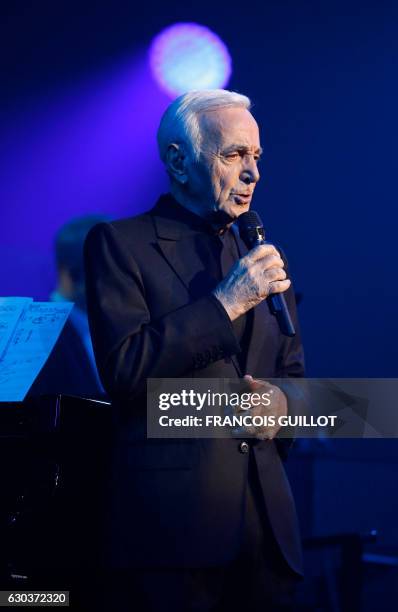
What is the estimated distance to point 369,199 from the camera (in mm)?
4676

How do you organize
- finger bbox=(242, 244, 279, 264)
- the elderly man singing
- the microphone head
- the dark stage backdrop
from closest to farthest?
the elderly man singing
finger bbox=(242, 244, 279, 264)
the microphone head
the dark stage backdrop

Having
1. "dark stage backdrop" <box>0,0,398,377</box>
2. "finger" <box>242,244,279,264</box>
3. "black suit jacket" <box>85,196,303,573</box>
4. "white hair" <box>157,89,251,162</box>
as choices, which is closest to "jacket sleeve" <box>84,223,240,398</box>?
"black suit jacket" <box>85,196,303,573</box>

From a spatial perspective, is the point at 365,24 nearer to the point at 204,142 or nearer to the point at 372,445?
the point at 372,445

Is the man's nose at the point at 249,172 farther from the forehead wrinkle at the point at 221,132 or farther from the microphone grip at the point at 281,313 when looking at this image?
the microphone grip at the point at 281,313

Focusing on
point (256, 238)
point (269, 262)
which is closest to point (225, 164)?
point (256, 238)

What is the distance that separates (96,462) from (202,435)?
0.85ft

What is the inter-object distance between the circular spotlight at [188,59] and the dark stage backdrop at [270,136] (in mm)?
53

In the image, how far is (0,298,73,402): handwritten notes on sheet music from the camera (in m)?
1.71

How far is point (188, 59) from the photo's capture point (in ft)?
16.1

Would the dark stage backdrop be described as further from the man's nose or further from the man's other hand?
the man's other hand

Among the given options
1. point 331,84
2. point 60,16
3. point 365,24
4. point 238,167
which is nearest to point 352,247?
point 331,84

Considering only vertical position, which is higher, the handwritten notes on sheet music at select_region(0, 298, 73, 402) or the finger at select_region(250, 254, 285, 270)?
the finger at select_region(250, 254, 285, 270)

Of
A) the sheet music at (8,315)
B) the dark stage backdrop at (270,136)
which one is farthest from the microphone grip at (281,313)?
the dark stage backdrop at (270,136)

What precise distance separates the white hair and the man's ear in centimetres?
1
